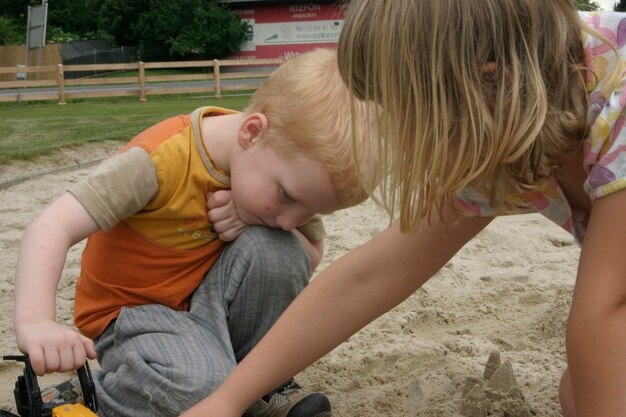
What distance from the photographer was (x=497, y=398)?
178 cm

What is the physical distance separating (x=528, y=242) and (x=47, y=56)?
1977 centimetres

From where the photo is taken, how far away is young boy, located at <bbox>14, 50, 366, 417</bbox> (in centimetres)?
172

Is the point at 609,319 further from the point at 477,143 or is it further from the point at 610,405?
the point at 477,143

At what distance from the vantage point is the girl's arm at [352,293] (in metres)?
1.62

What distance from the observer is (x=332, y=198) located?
1783mm

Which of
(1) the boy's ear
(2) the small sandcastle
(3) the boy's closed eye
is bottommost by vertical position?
(2) the small sandcastle

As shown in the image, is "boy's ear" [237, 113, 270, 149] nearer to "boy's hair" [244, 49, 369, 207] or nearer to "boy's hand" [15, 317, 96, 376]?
"boy's hair" [244, 49, 369, 207]

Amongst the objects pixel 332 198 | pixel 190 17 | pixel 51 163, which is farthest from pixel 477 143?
pixel 190 17

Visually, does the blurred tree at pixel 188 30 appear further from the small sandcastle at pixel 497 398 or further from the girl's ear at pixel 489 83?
the girl's ear at pixel 489 83

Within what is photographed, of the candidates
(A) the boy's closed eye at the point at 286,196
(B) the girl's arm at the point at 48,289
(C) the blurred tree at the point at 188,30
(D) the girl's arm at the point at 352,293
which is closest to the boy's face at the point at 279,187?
(A) the boy's closed eye at the point at 286,196

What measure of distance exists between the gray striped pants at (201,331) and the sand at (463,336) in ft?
0.88

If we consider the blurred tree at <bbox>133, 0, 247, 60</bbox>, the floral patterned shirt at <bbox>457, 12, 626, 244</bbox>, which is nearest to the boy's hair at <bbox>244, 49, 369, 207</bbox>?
the floral patterned shirt at <bbox>457, 12, 626, 244</bbox>

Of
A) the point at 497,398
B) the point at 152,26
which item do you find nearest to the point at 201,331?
the point at 497,398

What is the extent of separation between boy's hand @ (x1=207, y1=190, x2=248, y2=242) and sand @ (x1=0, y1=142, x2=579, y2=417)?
1.40ft
